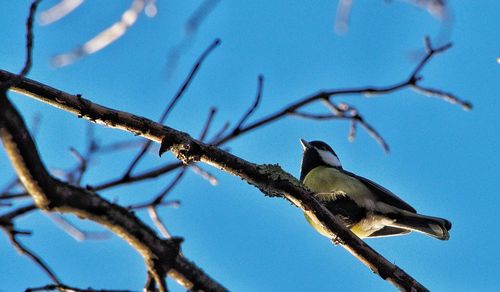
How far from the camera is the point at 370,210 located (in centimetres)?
421

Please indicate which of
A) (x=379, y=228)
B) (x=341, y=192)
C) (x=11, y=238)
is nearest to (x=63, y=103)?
(x=11, y=238)

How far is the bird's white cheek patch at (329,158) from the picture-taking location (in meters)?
5.80

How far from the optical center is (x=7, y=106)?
135 cm

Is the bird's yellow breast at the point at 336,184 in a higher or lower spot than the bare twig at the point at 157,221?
higher

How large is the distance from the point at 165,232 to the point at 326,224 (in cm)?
70

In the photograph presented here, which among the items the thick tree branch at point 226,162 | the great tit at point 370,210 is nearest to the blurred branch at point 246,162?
the thick tree branch at point 226,162

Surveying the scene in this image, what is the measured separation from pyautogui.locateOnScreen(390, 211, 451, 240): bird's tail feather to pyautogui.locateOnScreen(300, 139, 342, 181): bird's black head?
1.49m

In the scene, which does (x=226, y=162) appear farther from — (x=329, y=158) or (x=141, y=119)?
(x=329, y=158)

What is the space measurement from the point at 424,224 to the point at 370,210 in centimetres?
37

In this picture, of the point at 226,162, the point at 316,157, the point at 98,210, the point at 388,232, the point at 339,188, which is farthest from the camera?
the point at 316,157

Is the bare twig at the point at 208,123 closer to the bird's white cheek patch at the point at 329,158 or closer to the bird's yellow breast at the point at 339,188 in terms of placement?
the bird's yellow breast at the point at 339,188

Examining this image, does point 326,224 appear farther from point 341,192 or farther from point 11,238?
point 341,192

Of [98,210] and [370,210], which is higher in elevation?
[370,210]

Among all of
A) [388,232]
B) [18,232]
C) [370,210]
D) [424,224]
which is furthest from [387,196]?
[18,232]
